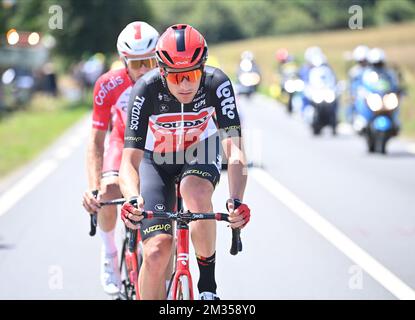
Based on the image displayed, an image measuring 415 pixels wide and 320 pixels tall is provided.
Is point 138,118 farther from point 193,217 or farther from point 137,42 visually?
point 137,42

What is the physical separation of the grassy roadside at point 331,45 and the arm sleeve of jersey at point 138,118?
4209cm

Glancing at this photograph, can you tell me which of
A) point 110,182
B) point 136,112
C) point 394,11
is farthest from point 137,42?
point 394,11

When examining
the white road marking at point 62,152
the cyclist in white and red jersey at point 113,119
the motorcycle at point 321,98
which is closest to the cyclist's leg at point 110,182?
the cyclist in white and red jersey at point 113,119

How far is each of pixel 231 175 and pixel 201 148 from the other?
633 millimetres

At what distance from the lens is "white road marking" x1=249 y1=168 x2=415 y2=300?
748cm

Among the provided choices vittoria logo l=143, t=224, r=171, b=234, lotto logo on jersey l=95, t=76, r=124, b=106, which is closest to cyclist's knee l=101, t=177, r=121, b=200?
lotto logo on jersey l=95, t=76, r=124, b=106

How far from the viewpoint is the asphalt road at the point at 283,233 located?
303 inches

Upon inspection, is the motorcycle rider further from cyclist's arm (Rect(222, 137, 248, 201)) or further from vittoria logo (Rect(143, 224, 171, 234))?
vittoria logo (Rect(143, 224, 171, 234))

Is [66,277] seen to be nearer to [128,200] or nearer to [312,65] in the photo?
[128,200]

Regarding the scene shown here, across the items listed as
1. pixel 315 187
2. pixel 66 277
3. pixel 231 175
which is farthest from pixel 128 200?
pixel 315 187

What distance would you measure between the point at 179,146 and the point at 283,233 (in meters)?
4.41

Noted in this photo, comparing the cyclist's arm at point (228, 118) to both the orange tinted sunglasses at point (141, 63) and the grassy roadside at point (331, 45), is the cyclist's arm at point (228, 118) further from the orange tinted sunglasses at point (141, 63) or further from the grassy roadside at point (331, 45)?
the grassy roadside at point (331, 45)

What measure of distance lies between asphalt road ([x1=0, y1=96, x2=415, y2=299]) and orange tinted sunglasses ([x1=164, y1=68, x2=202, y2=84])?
2327 millimetres

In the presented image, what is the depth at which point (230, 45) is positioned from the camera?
2299 inches
